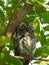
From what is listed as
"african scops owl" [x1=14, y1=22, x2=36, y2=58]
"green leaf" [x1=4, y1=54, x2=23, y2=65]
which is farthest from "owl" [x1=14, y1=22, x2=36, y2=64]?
"green leaf" [x1=4, y1=54, x2=23, y2=65]

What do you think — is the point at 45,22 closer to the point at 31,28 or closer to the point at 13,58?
the point at 31,28

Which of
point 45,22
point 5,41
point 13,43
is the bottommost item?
point 13,43

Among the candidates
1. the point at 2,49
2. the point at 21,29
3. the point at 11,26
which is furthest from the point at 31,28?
the point at 2,49

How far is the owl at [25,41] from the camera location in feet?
3.79

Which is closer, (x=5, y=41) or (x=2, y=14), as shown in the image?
(x=5, y=41)

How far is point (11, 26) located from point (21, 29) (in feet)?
0.48

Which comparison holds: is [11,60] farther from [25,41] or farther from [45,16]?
[45,16]

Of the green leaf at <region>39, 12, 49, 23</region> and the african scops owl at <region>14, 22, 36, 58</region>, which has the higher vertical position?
the green leaf at <region>39, 12, 49, 23</region>

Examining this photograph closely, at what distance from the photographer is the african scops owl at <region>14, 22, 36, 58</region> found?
3.79 ft

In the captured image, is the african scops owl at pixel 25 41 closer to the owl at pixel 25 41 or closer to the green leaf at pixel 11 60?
the owl at pixel 25 41

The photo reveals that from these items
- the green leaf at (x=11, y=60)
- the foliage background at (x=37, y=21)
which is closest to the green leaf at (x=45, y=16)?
the foliage background at (x=37, y=21)

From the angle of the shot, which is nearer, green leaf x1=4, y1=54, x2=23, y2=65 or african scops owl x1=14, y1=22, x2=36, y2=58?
green leaf x1=4, y1=54, x2=23, y2=65

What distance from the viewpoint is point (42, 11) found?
1.24m

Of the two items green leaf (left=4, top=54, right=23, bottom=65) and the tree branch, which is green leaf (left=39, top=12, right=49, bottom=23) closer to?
the tree branch
